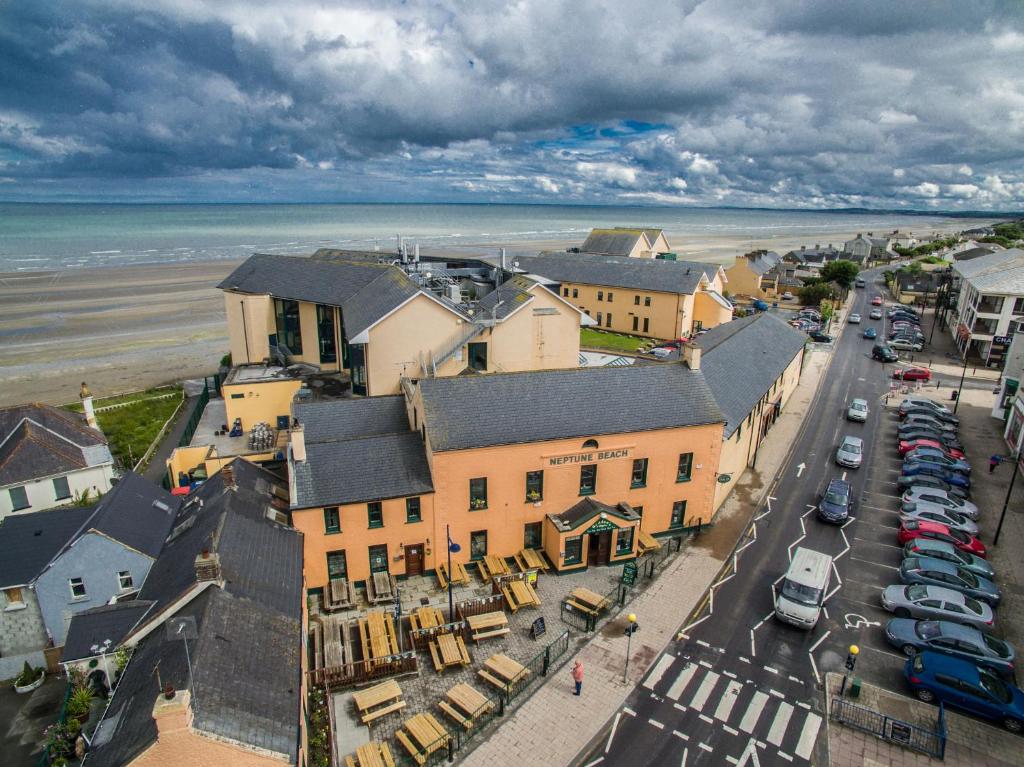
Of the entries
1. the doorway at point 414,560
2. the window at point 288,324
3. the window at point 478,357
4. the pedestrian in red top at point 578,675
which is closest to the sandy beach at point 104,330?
the window at point 288,324

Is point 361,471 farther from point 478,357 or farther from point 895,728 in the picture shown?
point 895,728

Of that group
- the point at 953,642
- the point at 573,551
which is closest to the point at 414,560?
the point at 573,551

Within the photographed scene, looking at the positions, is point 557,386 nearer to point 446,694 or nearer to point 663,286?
point 446,694

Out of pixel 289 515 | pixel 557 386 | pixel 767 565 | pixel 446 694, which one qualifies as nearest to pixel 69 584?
pixel 289 515

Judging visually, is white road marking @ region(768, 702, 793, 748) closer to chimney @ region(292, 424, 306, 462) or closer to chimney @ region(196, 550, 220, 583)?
chimney @ region(196, 550, 220, 583)

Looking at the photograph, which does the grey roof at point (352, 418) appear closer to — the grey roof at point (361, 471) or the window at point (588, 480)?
the grey roof at point (361, 471)

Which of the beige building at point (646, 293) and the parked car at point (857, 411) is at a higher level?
the beige building at point (646, 293)

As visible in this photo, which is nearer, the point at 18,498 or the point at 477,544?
the point at 477,544
